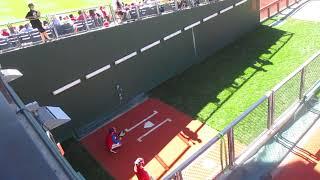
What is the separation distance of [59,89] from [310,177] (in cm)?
844

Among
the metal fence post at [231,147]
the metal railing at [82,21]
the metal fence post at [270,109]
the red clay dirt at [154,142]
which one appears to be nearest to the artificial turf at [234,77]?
the red clay dirt at [154,142]

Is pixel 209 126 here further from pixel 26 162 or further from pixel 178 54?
pixel 26 162

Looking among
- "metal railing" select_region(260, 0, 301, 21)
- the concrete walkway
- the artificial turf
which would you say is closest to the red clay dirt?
the artificial turf

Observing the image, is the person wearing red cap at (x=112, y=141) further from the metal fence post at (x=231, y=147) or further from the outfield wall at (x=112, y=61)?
the metal fence post at (x=231, y=147)

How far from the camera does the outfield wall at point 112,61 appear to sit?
11.8 meters

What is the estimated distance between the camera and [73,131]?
13.4m

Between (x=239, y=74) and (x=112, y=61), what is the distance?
5.88 metres

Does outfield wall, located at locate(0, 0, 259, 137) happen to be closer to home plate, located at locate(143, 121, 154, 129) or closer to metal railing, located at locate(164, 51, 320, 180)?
home plate, located at locate(143, 121, 154, 129)

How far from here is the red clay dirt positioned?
37.7 ft

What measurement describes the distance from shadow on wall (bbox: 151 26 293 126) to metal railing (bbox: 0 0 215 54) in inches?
125

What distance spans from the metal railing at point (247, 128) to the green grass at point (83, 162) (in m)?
4.88

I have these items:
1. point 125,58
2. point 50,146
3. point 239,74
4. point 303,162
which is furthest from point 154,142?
point 50,146

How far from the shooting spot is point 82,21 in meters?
12.6

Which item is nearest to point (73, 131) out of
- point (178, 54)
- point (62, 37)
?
point (62, 37)
